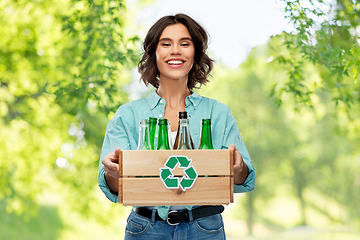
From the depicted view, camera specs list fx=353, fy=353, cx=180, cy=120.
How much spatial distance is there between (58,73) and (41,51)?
663mm

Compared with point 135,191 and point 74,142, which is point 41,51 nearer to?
point 74,142

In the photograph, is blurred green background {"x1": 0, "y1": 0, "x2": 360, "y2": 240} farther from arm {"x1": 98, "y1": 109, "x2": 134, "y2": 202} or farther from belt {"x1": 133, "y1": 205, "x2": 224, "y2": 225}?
arm {"x1": 98, "y1": 109, "x2": 134, "y2": 202}

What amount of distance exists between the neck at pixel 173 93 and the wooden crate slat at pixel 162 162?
0.45 meters

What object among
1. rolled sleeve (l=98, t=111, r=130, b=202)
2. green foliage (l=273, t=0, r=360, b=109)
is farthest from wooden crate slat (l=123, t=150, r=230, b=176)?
green foliage (l=273, t=0, r=360, b=109)

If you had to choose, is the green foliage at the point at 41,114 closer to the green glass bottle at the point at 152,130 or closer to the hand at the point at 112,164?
the green glass bottle at the point at 152,130

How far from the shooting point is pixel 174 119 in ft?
5.16

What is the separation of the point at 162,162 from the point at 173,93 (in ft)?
1.67

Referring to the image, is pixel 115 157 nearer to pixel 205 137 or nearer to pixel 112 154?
pixel 112 154

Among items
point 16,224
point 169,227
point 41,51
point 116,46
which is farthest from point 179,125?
point 16,224

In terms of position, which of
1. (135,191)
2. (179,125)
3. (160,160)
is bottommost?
(135,191)

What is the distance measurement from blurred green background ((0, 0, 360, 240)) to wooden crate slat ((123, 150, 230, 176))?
74.0 inches

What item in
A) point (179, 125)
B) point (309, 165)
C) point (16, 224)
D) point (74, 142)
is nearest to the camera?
point (179, 125)

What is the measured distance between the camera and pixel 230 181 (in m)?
1.24

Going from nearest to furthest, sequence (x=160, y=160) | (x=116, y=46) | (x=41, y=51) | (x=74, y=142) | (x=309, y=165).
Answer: (x=160, y=160)
(x=116, y=46)
(x=74, y=142)
(x=41, y=51)
(x=309, y=165)
